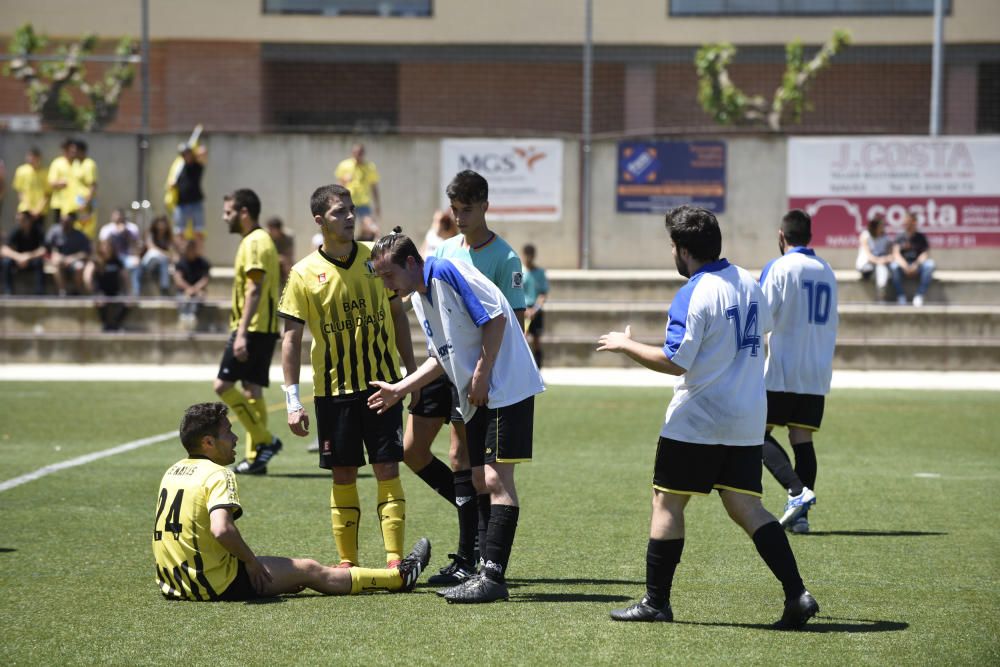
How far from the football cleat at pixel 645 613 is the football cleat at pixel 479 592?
639 mm

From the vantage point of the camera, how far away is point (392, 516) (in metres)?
6.90

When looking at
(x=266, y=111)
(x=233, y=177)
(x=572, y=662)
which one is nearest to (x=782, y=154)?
(x=233, y=177)

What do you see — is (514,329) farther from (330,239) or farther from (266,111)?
(266,111)

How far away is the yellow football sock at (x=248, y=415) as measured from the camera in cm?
1062

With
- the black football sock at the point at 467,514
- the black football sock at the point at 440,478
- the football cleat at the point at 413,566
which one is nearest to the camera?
the football cleat at the point at 413,566

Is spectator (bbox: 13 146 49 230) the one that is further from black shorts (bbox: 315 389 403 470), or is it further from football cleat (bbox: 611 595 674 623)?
football cleat (bbox: 611 595 674 623)

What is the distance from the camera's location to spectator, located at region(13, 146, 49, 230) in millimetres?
21609

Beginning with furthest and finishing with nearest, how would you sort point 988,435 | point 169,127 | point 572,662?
point 169,127, point 988,435, point 572,662

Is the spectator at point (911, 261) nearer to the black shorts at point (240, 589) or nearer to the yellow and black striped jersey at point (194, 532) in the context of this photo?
the black shorts at point (240, 589)

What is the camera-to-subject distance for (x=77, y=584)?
6727 mm

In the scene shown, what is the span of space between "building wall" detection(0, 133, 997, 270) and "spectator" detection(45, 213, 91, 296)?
1.85 meters

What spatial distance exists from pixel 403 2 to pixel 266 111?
23.1ft

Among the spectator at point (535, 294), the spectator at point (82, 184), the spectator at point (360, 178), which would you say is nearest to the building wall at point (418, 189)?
the spectator at point (360, 178)

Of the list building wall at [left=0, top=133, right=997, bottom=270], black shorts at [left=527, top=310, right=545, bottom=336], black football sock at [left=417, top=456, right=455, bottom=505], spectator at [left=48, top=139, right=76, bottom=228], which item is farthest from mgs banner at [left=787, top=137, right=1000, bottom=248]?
black football sock at [left=417, top=456, right=455, bottom=505]
